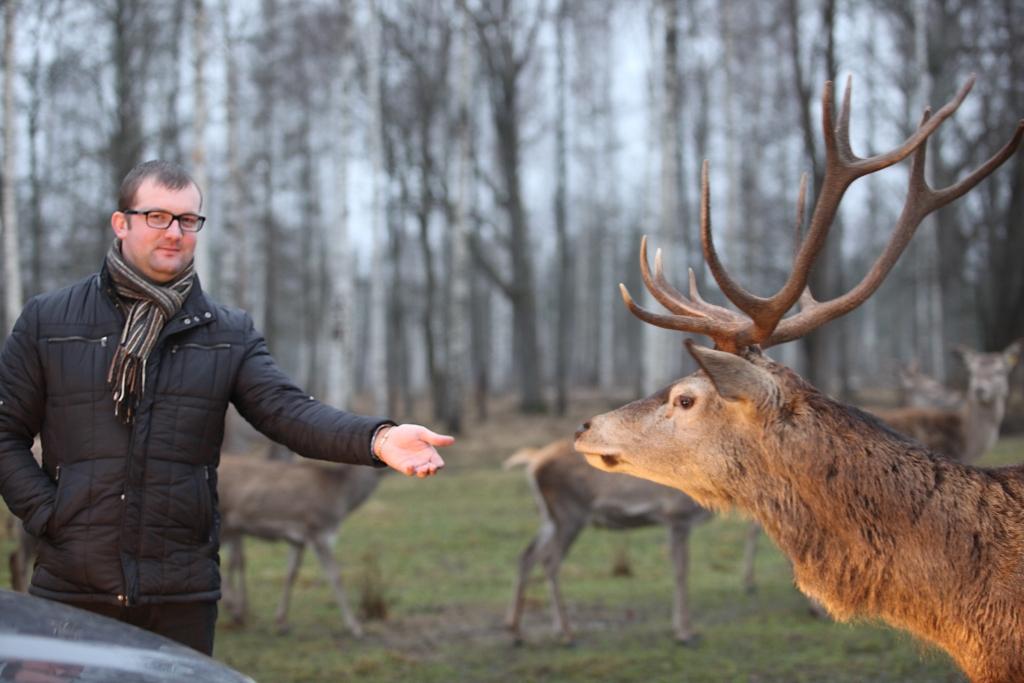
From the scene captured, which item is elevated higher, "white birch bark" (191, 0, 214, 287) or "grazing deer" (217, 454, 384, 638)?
"white birch bark" (191, 0, 214, 287)

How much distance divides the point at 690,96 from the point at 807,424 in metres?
Result: 28.9

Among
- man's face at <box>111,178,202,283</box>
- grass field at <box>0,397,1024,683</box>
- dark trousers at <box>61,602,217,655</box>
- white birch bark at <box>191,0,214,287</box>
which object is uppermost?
white birch bark at <box>191,0,214,287</box>

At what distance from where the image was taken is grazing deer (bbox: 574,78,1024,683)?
11.2 feet

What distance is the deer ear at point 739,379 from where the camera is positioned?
12.3 feet

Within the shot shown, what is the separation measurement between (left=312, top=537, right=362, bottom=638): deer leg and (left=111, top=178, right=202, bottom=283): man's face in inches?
196

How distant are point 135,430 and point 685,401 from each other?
1.97 m

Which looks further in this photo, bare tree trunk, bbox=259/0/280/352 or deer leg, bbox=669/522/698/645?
bare tree trunk, bbox=259/0/280/352

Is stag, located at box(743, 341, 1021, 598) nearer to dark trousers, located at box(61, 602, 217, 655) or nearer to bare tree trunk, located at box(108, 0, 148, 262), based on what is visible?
dark trousers, located at box(61, 602, 217, 655)

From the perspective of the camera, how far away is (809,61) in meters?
18.7

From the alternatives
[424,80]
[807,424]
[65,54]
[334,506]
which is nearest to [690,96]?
[424,80]

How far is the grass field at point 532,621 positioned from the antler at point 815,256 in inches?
50.2

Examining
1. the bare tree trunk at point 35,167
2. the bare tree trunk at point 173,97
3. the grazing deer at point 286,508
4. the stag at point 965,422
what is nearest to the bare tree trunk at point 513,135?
the bare tree trunk at point 173,97

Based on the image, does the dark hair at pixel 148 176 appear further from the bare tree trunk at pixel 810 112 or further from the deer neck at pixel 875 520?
the bare tree trunk at pixel 810 112

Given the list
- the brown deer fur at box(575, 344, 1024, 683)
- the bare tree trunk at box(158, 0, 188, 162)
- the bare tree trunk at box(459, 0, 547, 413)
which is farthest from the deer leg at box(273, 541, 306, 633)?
the bare tree trunk at box(459, 0, 547, 413)
